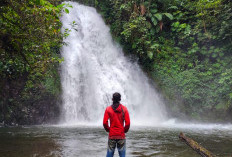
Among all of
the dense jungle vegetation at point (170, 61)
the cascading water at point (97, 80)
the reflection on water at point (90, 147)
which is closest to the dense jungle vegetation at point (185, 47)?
the dense jungle vegetation at point (170, 61)

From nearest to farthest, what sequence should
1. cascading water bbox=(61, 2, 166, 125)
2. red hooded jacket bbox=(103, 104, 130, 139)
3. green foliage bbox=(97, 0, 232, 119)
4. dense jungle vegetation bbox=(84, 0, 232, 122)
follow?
red hooded jacket bbox=(103, 104, 130, 139), cascading water bbox=(61, 2, 166, 125), dense jungle vegetation bbox=(84, 0, 232, 122), green foliage bbox=(97, 0, 232, 119)

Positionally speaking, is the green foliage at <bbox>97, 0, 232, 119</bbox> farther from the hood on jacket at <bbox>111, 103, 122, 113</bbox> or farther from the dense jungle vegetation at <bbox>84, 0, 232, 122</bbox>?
the hood on jacket at <bbox>111, 103, 122, 113</bbox>

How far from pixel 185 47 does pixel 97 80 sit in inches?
272

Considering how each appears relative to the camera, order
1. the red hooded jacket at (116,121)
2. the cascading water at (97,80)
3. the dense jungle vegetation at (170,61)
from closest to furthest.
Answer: the red hooded jacket at (116,121) → the dense jungle vegetation at (170,61) → the cascading water at (97,80)

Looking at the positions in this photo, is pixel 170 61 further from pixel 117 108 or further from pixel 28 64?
pixel 117 108

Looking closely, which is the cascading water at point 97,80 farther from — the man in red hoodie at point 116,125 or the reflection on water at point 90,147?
the man in red hoodie at point 116,125

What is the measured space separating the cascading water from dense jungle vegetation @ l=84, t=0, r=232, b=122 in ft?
3.00

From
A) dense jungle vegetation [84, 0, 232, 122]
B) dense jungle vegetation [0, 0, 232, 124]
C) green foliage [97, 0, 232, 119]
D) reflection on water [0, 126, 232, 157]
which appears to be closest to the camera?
reflection on water [0, 126, 232, 157]

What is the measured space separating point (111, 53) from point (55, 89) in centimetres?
562

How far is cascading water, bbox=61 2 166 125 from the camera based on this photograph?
507 inches

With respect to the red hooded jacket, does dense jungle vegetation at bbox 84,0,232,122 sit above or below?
above

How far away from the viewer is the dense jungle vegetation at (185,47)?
13445 millimetres

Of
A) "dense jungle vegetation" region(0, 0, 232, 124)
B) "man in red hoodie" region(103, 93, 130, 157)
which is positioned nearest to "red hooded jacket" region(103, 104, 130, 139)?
"man in red hoodie" region(103, 93, 130, 157)

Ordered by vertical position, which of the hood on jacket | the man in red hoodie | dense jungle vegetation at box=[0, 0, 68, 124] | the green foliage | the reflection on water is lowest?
the reflection on water
